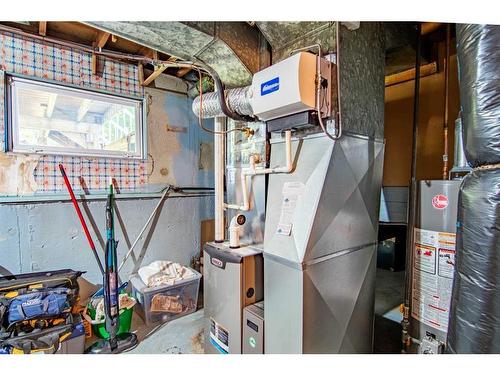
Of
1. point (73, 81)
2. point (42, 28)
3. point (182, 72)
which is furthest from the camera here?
point (182, 72)

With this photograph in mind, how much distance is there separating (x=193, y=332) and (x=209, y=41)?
2390 mm

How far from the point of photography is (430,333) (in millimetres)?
1431

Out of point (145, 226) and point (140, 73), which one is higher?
point (140, 73)

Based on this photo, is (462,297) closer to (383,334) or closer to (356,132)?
(356,132)

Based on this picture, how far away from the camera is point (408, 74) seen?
2.62 metres

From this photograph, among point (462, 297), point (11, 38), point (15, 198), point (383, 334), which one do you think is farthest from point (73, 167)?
point (383, 334)

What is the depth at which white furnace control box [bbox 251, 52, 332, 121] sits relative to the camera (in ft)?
4.18

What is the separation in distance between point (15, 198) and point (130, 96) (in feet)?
4.64

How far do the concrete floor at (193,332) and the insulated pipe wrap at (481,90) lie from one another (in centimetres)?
173

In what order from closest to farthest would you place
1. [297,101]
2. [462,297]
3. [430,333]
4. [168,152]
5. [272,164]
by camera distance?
[462,297], [297,101], [430,333], [272,164], [168,152]

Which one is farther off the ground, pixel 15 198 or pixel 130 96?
pixel 130 96

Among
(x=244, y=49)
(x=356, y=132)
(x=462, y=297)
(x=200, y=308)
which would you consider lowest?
(x=200, y=308)

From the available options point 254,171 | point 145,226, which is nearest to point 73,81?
point 145,226

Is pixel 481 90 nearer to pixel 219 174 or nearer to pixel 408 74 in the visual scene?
pixel 219 174
